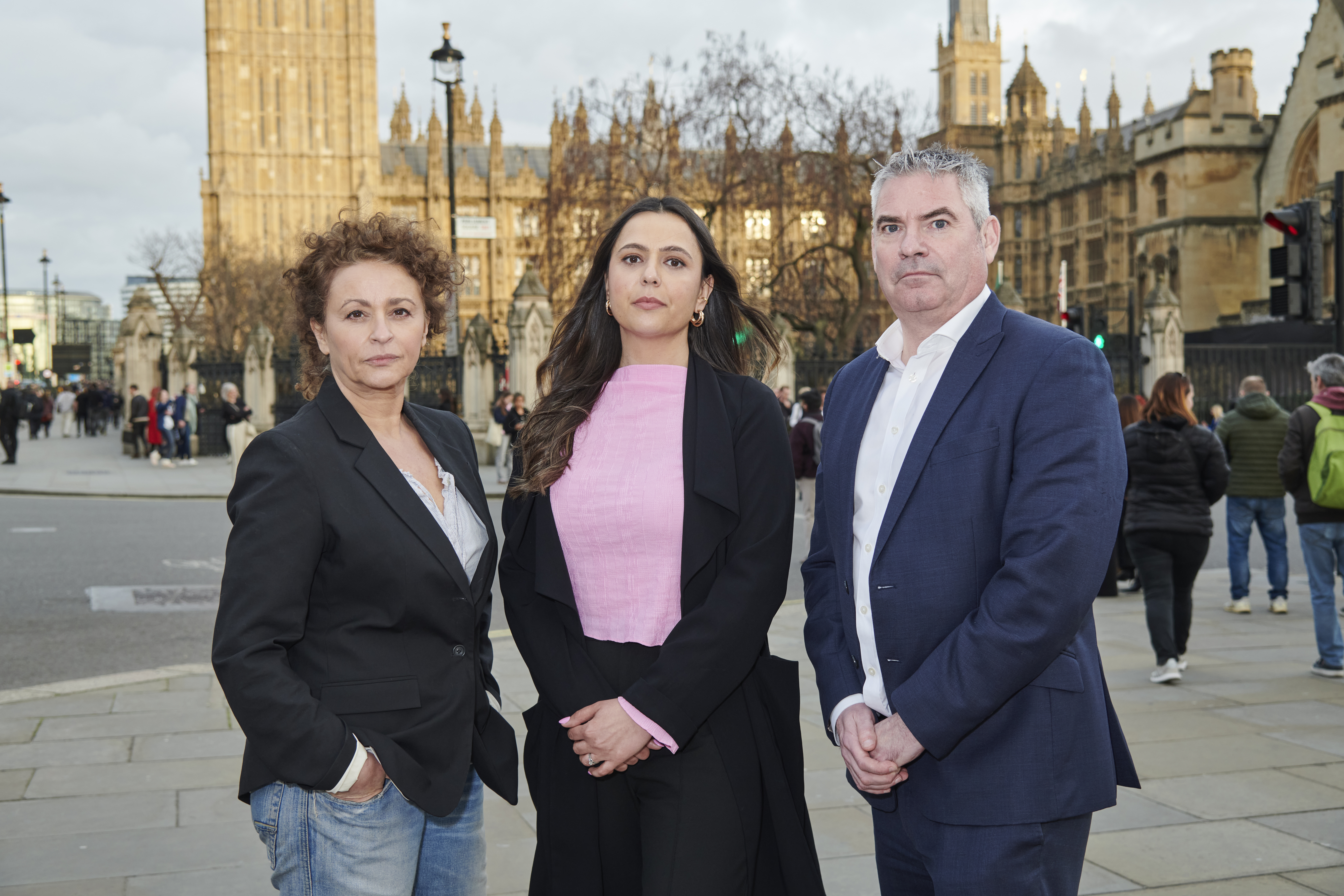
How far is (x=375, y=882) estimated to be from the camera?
224cm

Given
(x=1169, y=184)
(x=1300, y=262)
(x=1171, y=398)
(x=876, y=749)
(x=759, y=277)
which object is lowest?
(x=876, y=749)

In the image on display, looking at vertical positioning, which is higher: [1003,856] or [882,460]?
[882,460]

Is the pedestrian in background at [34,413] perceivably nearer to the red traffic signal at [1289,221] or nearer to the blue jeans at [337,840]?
the red traffic signal at [1289,221]

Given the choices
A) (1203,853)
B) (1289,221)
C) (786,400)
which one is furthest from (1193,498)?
(786,400)

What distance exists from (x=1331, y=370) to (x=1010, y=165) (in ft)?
228

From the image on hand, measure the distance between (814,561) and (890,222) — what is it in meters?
0.78

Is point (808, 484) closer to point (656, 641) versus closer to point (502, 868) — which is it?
point (502, 868)

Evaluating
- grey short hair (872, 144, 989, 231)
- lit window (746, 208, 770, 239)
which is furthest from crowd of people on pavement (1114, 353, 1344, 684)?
lit window (746, 208, 770, 239)

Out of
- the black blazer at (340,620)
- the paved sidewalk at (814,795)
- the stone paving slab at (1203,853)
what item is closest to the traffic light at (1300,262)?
the paved sidewalk at (814,795)

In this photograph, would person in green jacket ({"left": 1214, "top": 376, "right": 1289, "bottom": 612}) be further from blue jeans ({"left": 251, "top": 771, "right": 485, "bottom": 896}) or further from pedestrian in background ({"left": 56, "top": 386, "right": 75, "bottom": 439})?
pedestrian in background ({"left": 56, "top": 386, "right": 75, "bottom": 439})

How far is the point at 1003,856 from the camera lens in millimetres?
2158

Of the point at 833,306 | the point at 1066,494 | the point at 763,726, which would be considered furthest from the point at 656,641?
the point at 833,306

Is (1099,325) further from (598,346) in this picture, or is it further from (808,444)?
(598,346)

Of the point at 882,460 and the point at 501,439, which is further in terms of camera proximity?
the point at 501,439
